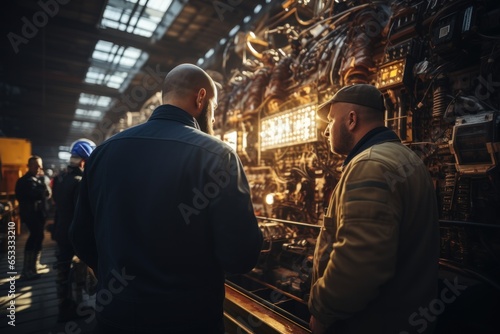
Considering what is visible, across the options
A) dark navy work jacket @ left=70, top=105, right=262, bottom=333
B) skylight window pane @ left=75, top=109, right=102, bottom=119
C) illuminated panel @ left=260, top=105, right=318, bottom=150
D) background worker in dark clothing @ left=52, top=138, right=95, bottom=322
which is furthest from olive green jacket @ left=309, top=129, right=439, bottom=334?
skylight window pane @ left=75, top=109, right=102, bottom=119

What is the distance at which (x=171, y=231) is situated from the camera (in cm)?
138

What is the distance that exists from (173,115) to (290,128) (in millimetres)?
5964

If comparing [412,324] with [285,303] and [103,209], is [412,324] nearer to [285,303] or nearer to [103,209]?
[103,209]

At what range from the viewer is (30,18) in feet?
29.6

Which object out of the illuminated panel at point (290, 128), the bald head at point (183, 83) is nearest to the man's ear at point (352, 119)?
the bald head at point (183, 83)

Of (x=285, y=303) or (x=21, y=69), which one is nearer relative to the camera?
(x=285, y=303)

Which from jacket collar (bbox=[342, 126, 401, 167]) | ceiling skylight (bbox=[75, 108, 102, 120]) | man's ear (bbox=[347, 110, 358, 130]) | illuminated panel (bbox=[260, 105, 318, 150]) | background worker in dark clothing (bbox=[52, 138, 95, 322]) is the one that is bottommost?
background worker in dark clothing (bbox=[52, 138, 95, 322])

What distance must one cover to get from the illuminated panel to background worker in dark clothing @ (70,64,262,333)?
5.41 meters

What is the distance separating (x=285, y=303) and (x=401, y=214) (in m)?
3.00

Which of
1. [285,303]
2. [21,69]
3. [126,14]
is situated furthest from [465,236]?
[21,69]

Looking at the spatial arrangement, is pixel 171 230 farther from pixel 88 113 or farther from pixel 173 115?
pixel 88 113

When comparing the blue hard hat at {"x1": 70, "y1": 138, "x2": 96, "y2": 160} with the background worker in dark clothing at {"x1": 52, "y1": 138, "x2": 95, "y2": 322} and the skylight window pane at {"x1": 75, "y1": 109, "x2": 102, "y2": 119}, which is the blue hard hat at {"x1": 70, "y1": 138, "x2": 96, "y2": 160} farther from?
the skylight window pane at {"x1": 75, "y1": 109, "x2": 102, "y2": 119}

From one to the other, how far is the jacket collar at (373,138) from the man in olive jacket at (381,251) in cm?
3

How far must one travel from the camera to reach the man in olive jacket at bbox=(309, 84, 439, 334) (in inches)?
57.1
